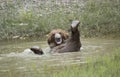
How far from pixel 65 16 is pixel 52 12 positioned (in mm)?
990

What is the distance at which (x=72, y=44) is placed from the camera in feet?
38.2

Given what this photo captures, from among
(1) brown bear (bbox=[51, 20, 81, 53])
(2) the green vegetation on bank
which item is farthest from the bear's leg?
(2) the green vegetation on bank

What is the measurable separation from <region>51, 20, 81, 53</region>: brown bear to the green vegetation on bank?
15.7ft

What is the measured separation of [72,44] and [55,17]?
798cm

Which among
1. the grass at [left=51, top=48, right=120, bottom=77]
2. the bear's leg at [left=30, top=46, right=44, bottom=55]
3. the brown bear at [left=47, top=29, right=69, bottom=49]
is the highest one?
the grass at [left=51, top=48, right=120, bottom=77]

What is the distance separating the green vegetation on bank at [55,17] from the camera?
18.0 metres

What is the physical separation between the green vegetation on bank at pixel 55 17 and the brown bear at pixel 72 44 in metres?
4.78

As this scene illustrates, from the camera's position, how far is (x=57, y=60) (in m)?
10.6

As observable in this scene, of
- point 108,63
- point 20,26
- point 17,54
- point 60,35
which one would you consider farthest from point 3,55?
point 20,26

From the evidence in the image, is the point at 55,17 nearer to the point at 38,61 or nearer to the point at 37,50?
the point at 37,50

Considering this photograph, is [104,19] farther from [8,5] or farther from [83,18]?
[8,5]

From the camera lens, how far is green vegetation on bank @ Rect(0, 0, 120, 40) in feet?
59.2

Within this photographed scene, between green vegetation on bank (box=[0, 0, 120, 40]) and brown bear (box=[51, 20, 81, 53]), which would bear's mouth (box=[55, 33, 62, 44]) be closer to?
brown bear (box=[51, 20, 81, 53])

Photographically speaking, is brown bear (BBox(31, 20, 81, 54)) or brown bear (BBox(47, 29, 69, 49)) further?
brown bear (BBox(47, 29, 69, 49))
